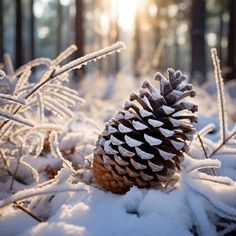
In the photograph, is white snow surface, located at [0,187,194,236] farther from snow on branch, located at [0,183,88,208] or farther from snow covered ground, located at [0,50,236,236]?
snow on branch, located at [0,183,88,208]

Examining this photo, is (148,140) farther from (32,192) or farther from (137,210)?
(32,192)

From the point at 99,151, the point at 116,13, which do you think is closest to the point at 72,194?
the point at 99,151

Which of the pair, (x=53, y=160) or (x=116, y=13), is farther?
(x=116, y=13)

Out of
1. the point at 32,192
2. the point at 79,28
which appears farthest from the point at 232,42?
the point at 32,192

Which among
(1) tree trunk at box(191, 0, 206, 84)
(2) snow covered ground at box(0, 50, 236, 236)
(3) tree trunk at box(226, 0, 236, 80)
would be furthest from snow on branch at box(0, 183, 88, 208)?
(3) tree trunk at box(226, 0, 236, 80)

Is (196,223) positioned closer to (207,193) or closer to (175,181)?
(207,193)

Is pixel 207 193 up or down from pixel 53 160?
up

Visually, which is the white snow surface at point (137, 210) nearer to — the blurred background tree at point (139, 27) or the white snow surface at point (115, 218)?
the white snow surface at point (115, 218)
